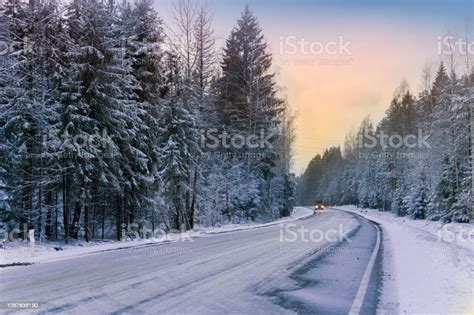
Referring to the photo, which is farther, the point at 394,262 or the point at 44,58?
the point at 44,58

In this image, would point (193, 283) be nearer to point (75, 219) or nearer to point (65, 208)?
point (65, 208)

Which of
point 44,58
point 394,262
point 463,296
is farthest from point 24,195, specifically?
point 463,296

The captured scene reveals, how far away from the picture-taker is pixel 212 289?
300 inches

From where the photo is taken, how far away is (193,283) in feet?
26.7

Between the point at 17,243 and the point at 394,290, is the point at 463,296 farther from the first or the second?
the point at 17,243

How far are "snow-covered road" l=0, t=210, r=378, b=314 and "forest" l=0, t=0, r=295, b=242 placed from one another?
17.9ft

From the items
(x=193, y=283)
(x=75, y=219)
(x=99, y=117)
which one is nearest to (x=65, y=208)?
(x=75, y=219)

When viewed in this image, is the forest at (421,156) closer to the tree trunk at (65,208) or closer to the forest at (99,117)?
the forest at (99,117)

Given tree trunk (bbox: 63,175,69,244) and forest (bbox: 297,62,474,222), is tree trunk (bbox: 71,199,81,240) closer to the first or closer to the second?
tree trunk (bbox: 63,175,69,244)

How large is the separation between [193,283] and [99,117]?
11904mm

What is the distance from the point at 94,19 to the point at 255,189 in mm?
23043

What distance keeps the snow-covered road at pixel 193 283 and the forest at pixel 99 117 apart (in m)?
5.45

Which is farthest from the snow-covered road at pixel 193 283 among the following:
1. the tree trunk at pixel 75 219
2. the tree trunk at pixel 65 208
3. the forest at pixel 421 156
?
the forest at pixel 421 156

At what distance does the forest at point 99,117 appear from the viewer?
1596 centimetres
